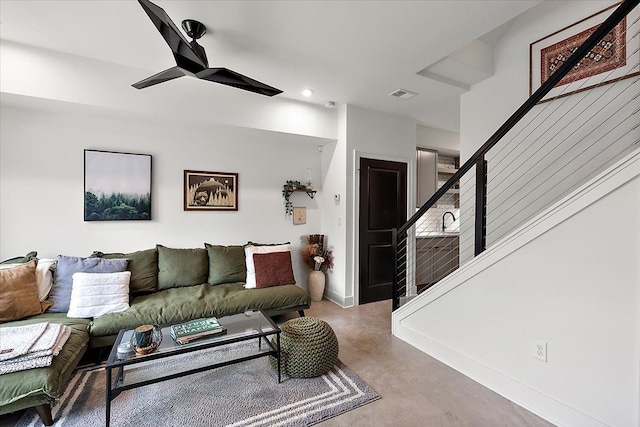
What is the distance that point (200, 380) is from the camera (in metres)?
2.22

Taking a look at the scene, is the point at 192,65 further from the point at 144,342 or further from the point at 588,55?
the point at 588,55

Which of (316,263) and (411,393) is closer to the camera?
(411,393)

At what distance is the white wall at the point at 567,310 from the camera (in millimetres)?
1534

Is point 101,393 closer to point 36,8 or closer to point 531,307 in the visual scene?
point 36,8

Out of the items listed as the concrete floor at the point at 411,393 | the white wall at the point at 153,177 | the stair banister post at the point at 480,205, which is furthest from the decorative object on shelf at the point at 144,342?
the stair banister post at the point at 480,205

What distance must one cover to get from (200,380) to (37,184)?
8.19 feet

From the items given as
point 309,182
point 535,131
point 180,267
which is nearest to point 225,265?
point 180,267

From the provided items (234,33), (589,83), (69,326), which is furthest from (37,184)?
(589,83)

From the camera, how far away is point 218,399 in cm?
201

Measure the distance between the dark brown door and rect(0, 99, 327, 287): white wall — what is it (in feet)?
2.43

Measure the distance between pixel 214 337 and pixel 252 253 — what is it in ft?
4.49

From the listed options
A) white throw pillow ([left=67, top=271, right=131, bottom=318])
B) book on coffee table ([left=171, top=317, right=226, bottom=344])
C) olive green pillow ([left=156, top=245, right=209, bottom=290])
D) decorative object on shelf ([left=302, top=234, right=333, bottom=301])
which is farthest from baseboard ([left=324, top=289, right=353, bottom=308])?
white throw pillow ([left=67, top=271, right=131, bottom=318])

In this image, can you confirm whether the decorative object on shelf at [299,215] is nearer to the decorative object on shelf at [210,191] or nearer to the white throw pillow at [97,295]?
the decorative object on shelf at [210,191]

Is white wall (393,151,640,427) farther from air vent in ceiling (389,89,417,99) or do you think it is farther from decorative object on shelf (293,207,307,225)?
decorative object on shelf (293,207,307,225)
